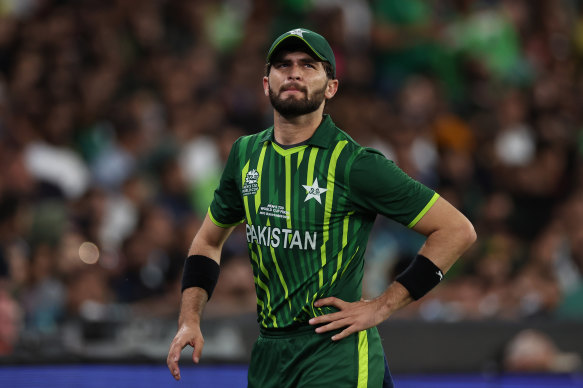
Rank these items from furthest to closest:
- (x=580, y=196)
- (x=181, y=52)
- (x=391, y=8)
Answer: (x=391, y=8) → (x=181, y=52) → (x=580, y=196)

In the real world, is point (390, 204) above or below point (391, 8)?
below

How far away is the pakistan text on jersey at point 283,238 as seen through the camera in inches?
166

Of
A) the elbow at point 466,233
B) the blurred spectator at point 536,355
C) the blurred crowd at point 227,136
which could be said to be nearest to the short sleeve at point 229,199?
the elbow at point 466,233

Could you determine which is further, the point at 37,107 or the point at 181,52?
the point at 181,52

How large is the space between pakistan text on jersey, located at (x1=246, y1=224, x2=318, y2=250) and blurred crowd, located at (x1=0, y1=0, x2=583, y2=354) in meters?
3.13

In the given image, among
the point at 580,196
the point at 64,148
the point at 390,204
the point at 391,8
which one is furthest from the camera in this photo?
the point at 391,8

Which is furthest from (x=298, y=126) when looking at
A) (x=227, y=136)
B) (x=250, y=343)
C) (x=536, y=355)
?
(x=227, y=136)

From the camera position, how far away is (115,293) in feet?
27.5

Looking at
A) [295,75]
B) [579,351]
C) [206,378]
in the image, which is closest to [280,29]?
[579,351]

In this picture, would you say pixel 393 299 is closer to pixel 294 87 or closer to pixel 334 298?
pixel 334 298

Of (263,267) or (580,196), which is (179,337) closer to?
(263,267)

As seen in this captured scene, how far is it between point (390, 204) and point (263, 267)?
1.98 ft

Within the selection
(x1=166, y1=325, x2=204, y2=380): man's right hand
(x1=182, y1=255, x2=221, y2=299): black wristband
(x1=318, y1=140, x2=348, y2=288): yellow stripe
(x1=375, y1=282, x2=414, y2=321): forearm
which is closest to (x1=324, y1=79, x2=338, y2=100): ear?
(x1=318, y1=140, x2=348, y2=288): yellow stripe

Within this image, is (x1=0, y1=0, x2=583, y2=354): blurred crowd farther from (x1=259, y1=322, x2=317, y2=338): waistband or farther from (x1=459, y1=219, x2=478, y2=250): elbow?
(x1=459, y1=219, x2=478, y2=250): elbow
